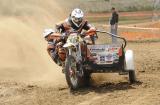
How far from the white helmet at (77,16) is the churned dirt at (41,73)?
1535 millimetres

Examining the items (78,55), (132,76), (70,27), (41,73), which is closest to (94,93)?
(78,55)

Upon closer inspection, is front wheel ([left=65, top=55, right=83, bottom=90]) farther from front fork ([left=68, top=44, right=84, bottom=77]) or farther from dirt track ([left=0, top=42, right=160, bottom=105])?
dirt track ([left=0, top=42, right=160, bottom=105])

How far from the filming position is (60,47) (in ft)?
40.5

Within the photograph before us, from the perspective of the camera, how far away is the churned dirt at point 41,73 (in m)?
11.0

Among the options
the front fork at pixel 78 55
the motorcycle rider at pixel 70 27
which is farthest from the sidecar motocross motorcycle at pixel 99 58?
the motorcycle rider at pixel 70 27

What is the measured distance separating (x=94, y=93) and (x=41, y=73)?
4.47m

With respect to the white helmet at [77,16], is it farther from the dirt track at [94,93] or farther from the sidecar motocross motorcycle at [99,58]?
the dirt track at [94,93]

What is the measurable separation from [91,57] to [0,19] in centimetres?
750

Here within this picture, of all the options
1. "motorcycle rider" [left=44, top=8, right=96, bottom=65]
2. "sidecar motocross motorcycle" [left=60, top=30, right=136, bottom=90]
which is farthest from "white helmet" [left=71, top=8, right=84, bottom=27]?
"sidecar motocross motorcycle" [left=60, top=30, right=136, bottom=90]

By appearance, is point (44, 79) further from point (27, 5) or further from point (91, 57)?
point (27, 5)

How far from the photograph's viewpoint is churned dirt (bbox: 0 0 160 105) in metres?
11.0

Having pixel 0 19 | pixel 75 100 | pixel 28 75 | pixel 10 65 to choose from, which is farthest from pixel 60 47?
pixel 0 19

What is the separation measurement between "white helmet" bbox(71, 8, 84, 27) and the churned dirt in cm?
154

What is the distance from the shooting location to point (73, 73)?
38.9 ft
